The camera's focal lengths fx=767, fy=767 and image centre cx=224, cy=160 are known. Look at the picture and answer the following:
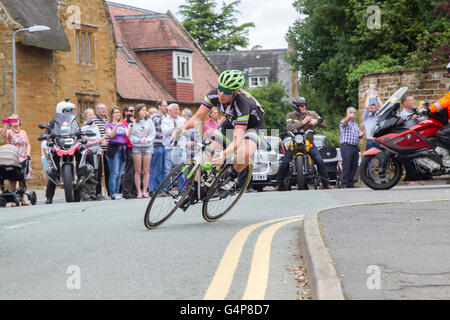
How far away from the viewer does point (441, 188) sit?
15516 millimetres

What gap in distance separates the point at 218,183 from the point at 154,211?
0.91 m

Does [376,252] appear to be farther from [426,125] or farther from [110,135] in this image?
[110,135]

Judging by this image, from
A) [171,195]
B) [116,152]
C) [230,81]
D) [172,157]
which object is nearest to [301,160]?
[172,157]

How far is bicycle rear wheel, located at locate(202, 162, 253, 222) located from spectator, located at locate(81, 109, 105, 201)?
619 cm

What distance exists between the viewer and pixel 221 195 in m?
9.84

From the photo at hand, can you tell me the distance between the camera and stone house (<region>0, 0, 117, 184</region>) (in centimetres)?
3094

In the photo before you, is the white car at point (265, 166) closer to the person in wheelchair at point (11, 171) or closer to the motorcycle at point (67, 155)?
the motorcycle at point (67, 155)

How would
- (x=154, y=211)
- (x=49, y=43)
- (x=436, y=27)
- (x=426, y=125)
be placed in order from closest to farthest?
(x=154, y=211), (x=426, y=125), (x=436, y=27), (x=49, y=43)

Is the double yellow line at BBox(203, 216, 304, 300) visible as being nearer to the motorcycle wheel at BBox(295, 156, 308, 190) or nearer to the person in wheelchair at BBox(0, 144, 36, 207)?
the person in wheelchair at BBox(0, 144, 36, 207)

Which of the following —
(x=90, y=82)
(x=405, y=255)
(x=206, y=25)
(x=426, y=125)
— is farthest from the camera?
(x=206, y=25)

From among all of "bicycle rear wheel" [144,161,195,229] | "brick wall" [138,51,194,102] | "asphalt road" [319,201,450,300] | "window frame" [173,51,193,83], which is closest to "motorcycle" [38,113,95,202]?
"bicycle rear wheel" [144,161,195,229]

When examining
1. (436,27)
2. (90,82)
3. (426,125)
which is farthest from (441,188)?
(90,82)

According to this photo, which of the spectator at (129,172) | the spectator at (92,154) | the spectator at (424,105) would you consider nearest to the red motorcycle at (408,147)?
the spectator at (424,105)

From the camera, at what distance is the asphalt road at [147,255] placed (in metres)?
5.96
